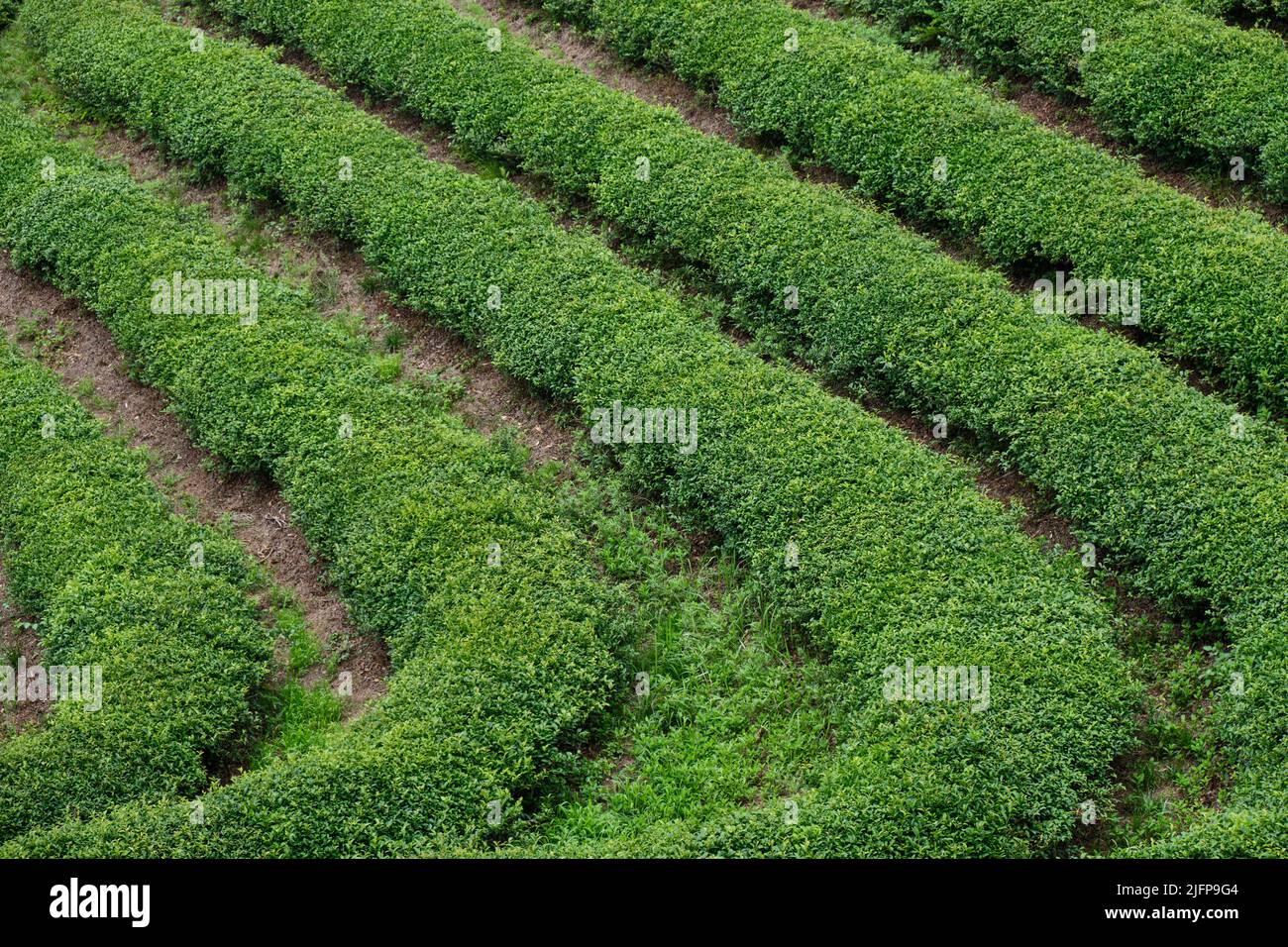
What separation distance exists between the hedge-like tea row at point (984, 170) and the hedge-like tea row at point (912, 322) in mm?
734

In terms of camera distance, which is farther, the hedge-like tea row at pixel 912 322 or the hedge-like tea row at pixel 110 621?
the hedge-like tea row at pixel 912 322

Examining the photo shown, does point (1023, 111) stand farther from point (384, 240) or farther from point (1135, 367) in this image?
point (384, 240)

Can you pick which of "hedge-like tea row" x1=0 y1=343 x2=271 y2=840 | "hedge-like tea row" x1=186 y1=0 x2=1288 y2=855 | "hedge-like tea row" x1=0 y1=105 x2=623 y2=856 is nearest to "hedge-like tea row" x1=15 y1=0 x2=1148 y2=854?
"hedge-like tea row" x1=186 y1=0 x2=1288 y2=855

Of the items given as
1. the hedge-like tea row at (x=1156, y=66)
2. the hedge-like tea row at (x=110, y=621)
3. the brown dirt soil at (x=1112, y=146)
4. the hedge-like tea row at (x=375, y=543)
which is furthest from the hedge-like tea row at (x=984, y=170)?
the hedge-like tea row at (x=110, y=621)

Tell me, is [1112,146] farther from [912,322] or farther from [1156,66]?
[912,322]

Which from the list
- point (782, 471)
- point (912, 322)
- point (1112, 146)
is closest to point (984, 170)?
point (1112, 146)

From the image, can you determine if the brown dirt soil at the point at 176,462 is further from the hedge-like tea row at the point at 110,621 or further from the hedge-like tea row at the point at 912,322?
the hedge-like tea row at the point at 912,322

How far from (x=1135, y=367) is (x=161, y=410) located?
1124 centimetres

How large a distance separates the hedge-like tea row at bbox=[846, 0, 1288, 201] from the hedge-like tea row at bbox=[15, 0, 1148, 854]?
19.5 ft

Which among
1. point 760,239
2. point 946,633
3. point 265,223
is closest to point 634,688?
point 946,633

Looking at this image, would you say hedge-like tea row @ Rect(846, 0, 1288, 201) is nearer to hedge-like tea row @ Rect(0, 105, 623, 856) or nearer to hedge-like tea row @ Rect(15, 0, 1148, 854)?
hedge-like tea row @ Rect(15, 0, 1148, 854)

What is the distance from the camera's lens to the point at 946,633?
12.3 meters

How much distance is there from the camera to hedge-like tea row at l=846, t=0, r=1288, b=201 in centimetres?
1648

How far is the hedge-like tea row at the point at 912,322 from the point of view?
1266cm
